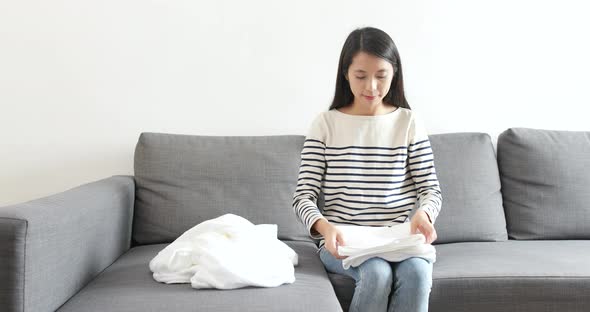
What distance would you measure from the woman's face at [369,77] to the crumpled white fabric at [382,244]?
0.36m

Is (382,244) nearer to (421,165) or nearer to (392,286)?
(392,286)

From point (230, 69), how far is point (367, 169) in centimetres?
88

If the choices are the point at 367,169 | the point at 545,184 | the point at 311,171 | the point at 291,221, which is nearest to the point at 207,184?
the point at 291,221

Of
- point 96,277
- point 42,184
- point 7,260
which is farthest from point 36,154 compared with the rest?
point 7,260

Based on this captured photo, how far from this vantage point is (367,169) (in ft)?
6.28

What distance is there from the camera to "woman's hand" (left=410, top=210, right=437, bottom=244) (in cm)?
171

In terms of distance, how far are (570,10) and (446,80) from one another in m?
0.58

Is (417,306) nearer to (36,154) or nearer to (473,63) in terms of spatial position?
(473,63)

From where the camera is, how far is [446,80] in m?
2.64

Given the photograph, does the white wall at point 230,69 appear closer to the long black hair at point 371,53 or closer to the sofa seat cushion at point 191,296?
the long black hair at point 371,53

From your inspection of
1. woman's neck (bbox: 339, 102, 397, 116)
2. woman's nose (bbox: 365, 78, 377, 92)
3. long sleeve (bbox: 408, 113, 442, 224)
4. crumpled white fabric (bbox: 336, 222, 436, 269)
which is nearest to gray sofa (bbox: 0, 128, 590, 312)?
crumpled white fabric (bbox: 336, 222, 436, 269)

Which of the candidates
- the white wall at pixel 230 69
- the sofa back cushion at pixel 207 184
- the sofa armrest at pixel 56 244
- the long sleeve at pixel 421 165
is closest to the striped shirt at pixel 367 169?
the long sleeve at pixel 421 165

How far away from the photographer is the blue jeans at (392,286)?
65.5 inches

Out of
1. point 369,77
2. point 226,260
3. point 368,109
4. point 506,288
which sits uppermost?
point 369,77
